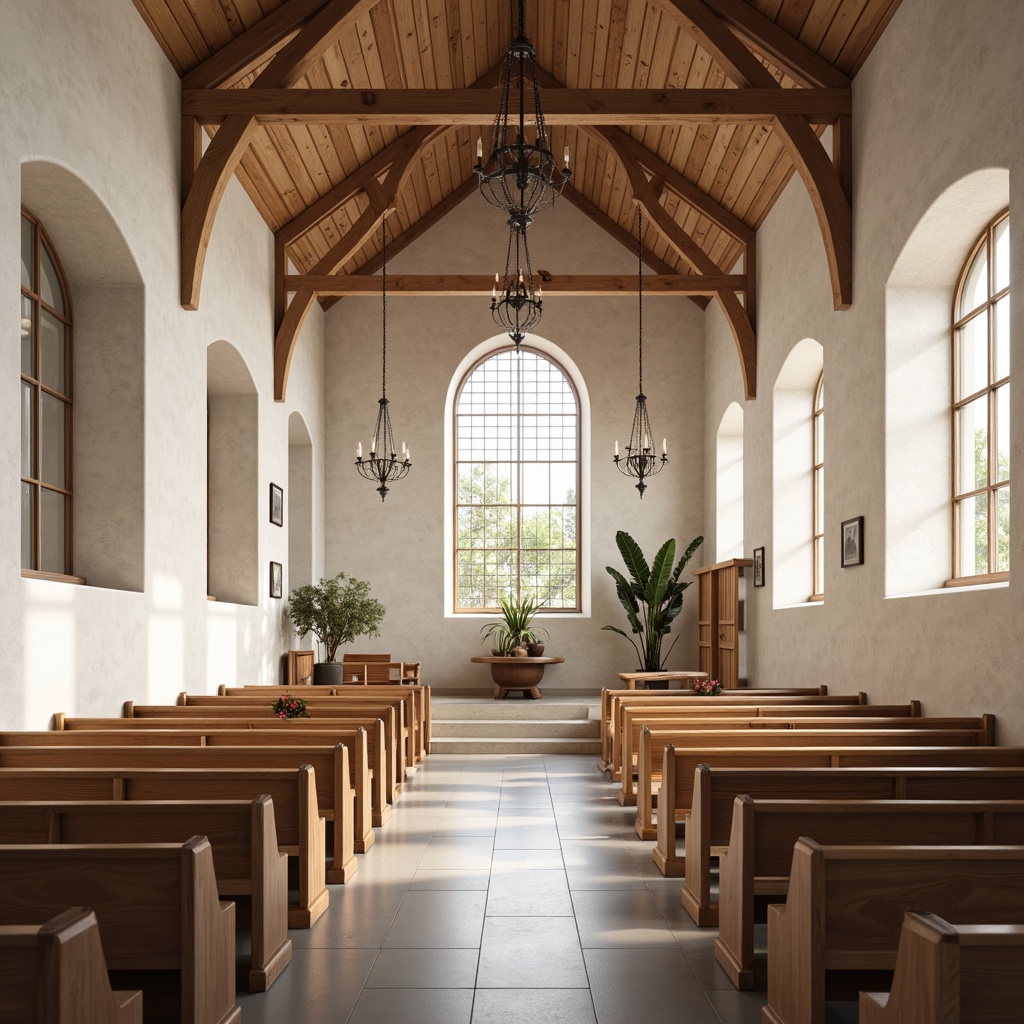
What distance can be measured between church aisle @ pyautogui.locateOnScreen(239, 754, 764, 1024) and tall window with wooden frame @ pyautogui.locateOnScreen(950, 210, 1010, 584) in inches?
98.8

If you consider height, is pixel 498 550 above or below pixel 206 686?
above

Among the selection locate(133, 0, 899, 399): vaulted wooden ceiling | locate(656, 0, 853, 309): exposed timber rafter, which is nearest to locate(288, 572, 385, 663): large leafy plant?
locate(133, 0, 899, 399): vaulted wooden ceiling

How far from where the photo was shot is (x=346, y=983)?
335cm

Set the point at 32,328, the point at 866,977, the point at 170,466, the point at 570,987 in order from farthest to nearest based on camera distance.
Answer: the point at 170,466 → the point at 32,328 → the point at 570,987 → the point at 866,977

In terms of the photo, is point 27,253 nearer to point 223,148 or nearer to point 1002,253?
point 223,148

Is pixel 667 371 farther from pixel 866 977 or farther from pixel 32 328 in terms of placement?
pixel 866 977

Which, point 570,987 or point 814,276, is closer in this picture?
point 570,987

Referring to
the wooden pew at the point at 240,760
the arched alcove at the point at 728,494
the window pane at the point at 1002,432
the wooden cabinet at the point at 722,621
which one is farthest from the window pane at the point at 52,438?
the arched alcove at the point at 728,494

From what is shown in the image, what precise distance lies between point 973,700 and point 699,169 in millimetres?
6340

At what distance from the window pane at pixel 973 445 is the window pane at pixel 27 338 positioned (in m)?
5.31

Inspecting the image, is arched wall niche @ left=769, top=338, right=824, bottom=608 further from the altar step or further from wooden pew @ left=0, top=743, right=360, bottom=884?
wooden pew @ left=0, top=743, right=360, bottom=884

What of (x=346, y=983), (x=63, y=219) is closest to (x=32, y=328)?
(x=63, y=219)

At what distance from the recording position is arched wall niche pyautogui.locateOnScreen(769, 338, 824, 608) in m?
9.14

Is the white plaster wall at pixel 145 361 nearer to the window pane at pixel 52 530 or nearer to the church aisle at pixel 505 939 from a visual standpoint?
the window pane at pixel 52 530
